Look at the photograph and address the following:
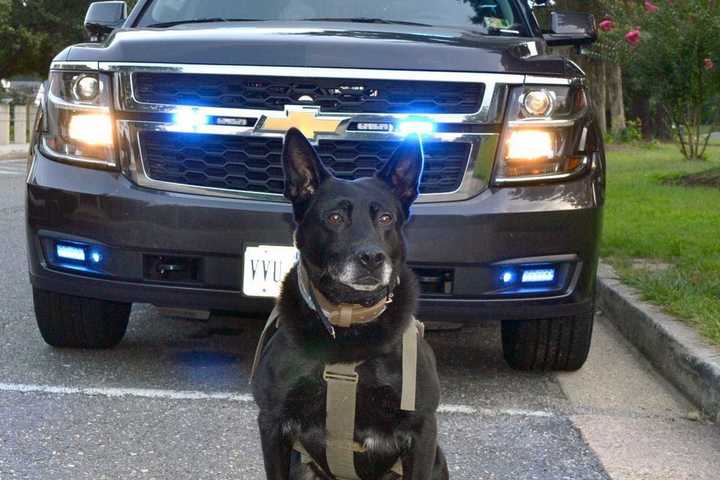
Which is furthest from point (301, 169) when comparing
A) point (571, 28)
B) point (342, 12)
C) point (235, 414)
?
point (571, 28)

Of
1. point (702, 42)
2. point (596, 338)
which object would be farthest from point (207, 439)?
point (702, 42)

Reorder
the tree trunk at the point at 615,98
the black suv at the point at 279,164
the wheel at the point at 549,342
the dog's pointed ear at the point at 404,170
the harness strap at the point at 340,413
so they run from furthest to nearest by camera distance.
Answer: the tree trunk at the point at 615,98 → the wheel at the point at 549,342 → the black suv at the point at 279,164 → the dog's pointed ear at the point at 404,170 → the harness strap at the point at 340,413

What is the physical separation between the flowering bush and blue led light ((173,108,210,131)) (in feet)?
34.7

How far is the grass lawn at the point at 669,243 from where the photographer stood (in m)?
6.24

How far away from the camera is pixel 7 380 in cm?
507

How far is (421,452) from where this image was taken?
125 inches

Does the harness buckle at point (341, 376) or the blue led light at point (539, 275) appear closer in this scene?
the harness buckle at point (341, 376)

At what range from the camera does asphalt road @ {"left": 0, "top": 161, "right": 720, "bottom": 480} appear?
4.07 m

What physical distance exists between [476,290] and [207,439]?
128 centimetres

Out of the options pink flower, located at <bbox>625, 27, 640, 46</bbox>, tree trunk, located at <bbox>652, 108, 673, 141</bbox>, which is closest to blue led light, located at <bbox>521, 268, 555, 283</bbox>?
pink flower, located at <bbox>625, 27, 640, 46</bbox>

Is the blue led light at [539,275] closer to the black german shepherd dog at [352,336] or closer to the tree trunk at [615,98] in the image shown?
the black german shepherd dog at [352,336]

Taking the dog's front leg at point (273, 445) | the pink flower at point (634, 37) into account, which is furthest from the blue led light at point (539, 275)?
the pink flower at point (634, 37)

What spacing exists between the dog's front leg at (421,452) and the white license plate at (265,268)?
1624 millimetres

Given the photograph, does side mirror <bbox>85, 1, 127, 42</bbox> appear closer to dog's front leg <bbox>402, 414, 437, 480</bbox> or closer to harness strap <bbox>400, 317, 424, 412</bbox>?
harness strap <bbox>400, 317, 424, 412</bbox>
